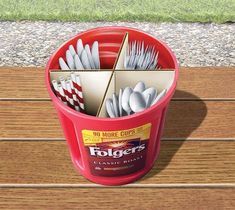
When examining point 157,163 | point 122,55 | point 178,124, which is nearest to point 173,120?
point 178,124

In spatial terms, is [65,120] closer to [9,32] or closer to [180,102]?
[180,102]

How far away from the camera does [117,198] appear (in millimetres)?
A: 891

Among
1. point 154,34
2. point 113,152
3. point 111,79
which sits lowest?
point 154,34

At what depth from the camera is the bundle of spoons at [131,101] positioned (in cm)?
81

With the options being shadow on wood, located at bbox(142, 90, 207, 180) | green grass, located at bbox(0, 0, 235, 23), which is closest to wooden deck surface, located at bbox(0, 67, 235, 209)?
shadow on wood, located at bbox(142, 90, 207, 180)

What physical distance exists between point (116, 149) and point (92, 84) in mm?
139

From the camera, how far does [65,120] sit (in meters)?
0.84

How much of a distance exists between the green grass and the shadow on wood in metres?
0.72

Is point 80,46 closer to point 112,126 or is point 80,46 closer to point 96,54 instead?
point 96,54

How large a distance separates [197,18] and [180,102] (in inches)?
29.3

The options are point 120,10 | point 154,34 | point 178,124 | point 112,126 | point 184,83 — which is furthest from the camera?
point 120,10

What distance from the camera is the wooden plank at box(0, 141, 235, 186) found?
3.03 feet

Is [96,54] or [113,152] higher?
[96,54]

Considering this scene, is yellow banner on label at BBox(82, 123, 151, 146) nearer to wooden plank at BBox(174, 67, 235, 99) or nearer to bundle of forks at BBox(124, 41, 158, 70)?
bundle of forks at BBox(124, 41, 158, 70)
